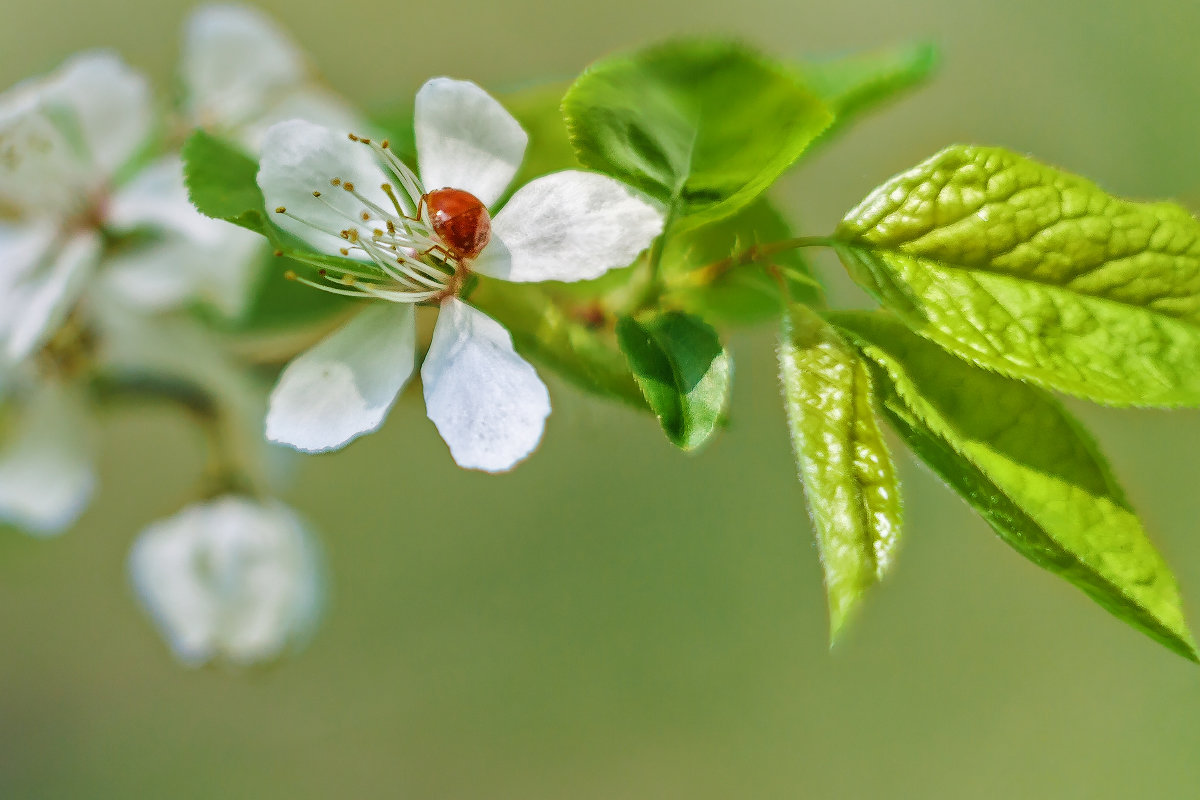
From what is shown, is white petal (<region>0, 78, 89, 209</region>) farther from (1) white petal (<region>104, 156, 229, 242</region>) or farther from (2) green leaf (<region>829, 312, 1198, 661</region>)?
(2) green leaf (<region>829, 312, 1198, 661</region>)

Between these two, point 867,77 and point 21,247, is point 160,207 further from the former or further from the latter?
point 867,77

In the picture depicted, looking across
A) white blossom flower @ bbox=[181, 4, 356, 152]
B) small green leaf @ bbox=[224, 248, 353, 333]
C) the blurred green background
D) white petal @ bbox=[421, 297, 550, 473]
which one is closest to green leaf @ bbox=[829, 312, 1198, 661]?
white petal @ bbox=[421, 297, 550, 473]

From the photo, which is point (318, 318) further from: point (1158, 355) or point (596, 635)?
point (596, 635)

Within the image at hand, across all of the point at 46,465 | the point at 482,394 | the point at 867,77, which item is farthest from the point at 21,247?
the point at 867,77

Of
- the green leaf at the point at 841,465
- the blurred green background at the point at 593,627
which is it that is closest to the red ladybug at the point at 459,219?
the green leaf at the point at 841,465

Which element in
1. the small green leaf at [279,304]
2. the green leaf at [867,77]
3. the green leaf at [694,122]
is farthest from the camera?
the small green leaf at [279,304]

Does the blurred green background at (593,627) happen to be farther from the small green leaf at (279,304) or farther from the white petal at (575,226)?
the white petal at (575,226)

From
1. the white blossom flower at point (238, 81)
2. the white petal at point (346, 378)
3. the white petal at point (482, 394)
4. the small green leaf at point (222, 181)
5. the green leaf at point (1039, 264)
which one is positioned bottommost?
the white blossom flower at point (238, 81)
